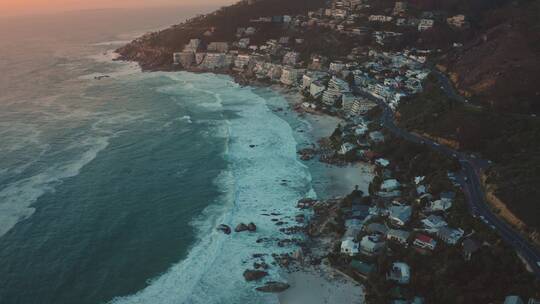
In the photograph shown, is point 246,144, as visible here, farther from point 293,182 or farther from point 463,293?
point 463,293

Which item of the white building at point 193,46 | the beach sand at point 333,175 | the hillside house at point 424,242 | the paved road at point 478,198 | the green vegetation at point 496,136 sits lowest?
the beach sand at point 333,175

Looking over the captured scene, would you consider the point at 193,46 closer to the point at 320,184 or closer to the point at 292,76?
the point at 292,76

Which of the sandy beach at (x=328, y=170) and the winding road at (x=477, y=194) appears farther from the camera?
the sandy beach at (x=328, y=170)

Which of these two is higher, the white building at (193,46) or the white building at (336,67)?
the white building at (193,46)

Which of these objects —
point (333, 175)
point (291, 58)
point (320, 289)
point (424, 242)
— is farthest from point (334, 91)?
point (320, 289)

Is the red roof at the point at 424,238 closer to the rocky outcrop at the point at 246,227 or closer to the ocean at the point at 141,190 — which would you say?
the ocean at the point at 141,190

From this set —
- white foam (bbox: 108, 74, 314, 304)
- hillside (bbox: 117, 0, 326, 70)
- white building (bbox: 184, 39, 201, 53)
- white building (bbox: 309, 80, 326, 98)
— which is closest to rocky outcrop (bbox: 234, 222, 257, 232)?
white foam (bbox: 108, 74, 314, 304)

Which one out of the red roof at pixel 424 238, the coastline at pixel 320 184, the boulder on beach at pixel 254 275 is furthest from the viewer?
the boulder on beach at pixel 254 275

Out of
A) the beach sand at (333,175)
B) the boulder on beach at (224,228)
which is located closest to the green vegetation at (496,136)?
the beach sand at (333,175)
